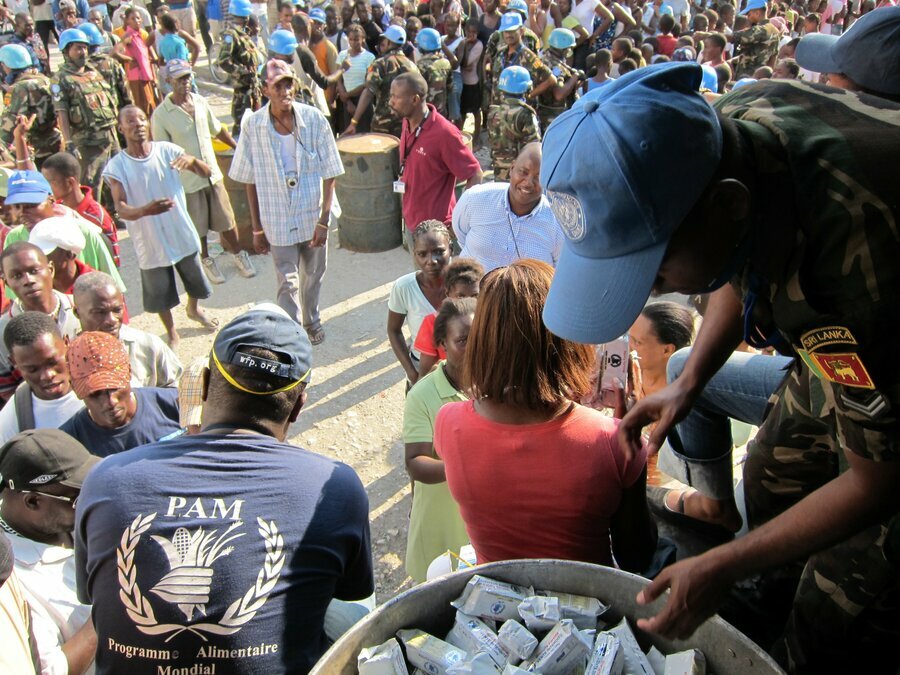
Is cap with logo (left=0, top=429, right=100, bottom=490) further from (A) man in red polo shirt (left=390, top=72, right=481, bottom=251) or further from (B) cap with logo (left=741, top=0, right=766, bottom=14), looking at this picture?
(B) cap with logo (left=741, top=0, right=766, bottom=14)

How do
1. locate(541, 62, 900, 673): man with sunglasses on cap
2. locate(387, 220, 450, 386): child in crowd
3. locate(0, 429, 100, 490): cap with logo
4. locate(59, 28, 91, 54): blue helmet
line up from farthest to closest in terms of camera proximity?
locate(59, 28, 91, 54): blue helmet → locate(387, 220, 450, 386): child in crowd → locate(0, 429, 100, 490): cap with logo → locate(541, 62, 900, 673): man with sunglasses on cap

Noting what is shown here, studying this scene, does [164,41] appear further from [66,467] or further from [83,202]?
[66,467]

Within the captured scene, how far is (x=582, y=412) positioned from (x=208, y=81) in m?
15.0

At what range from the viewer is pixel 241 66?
9156 mm

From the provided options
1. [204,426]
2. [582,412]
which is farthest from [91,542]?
[582,412]

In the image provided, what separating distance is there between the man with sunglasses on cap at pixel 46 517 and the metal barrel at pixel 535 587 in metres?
1.57

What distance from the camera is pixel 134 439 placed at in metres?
3.59

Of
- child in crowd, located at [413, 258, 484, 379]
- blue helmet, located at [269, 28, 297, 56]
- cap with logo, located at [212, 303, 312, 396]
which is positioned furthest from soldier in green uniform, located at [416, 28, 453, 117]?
cap with logo, located at [212, 303, 312, 396]

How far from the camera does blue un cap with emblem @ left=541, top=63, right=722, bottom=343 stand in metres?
1.38

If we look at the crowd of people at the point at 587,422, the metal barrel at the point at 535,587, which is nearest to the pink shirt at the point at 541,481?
the crowd of people at the point at 587,422

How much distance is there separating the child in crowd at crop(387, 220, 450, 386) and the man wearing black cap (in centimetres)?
235

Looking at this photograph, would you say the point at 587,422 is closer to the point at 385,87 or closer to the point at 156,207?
the point at 156,207

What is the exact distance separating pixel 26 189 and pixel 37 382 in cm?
199

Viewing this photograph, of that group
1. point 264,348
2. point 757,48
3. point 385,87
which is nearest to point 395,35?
point 385,87
